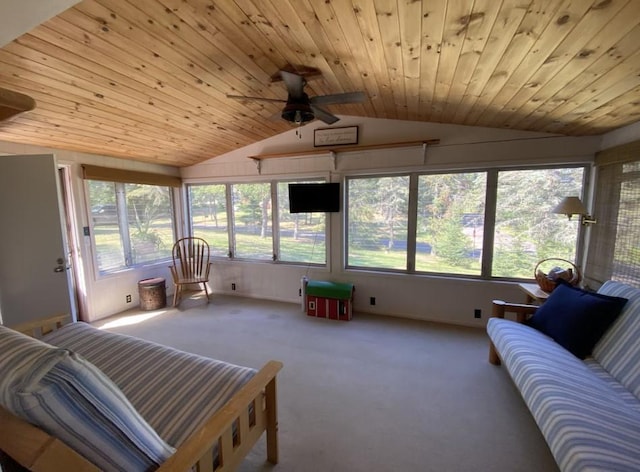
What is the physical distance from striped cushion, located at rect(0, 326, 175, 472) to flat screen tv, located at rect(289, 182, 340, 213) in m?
3.16

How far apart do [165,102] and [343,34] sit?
72.7 inches

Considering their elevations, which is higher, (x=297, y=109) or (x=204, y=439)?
(x=297, y=109)

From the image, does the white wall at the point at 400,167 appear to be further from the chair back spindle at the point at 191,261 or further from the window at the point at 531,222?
the chair back spindle at the point at 191,261

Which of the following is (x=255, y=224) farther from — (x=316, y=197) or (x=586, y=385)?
(x=586, y=385)

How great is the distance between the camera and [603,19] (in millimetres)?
1255

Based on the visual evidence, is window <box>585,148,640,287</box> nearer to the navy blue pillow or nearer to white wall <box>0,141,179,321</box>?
the navy blue pillow

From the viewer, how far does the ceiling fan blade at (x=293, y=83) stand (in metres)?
2.00

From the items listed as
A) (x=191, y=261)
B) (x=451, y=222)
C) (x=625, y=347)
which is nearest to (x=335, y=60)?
(x=451, y=222)

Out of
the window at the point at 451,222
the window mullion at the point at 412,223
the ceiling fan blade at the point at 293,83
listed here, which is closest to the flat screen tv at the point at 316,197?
the window mullion at the point at 412,223

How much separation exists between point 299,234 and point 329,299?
1.11 m

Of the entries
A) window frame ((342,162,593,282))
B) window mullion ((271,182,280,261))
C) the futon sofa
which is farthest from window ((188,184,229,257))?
the futon sofa

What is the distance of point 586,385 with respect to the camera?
1561 mm

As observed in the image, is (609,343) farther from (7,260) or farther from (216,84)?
(7,260)

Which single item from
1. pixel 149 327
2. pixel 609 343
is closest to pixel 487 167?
pixel 609 343
